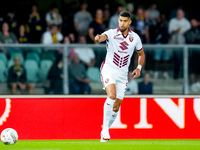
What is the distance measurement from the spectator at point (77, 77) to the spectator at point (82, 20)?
6.89 feet

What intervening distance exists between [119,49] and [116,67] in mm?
313

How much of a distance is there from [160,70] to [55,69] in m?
2.16

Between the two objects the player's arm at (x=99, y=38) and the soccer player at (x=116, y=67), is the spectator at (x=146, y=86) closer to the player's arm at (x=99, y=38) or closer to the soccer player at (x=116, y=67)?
the soccer player at (x=116, y=67)

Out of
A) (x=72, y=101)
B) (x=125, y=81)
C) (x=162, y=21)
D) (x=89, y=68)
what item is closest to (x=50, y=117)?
(x=72, y=101)

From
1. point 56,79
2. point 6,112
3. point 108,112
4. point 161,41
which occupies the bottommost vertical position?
point 6,112


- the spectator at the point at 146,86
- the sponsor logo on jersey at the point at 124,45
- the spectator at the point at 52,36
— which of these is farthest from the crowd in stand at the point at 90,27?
the sponsor logo on jersey at the point at 124,45

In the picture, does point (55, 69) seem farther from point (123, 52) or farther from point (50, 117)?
point (123, 52)

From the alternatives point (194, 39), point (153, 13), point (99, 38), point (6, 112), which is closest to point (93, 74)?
point (6, 112)

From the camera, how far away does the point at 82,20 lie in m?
12.3

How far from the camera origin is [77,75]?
10.0 metres

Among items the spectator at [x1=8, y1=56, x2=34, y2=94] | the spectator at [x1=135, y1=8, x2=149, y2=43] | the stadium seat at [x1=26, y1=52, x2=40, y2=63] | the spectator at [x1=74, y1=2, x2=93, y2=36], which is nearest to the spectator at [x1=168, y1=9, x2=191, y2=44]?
the spectator at [x1=135, y1=8, x2=149, y2=43]

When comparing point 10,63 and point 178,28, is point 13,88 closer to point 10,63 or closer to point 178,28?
point 10,63

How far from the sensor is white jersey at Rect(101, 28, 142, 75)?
26.2 feet
